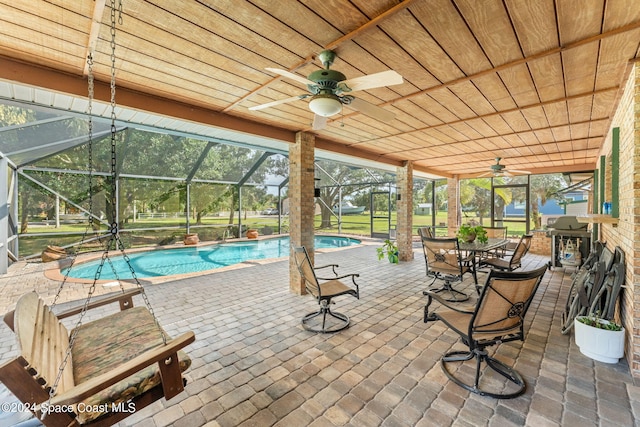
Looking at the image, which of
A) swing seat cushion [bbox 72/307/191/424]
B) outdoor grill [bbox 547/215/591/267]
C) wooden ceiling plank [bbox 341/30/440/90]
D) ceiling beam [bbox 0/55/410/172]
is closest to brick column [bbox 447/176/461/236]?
outdoor grill [bbox 547/215/591/267]

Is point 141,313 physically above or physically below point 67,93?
below

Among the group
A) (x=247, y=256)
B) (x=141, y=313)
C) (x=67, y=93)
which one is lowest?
(x=247, y=256)

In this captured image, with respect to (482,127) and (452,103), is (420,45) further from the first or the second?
(482,127)

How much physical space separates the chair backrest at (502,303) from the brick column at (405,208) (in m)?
5.06

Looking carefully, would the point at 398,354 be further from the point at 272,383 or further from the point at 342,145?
the point at 342,145

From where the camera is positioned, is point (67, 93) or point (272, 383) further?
point (67, 93)

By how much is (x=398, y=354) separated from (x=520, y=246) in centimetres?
358

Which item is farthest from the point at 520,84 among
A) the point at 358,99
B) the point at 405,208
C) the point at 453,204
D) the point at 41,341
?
the point at 453,204

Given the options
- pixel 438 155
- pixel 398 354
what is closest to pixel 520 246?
pixel 438 155

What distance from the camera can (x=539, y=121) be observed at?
4008 millimetres

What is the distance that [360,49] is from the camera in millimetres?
2184

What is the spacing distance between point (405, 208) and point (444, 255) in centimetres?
307

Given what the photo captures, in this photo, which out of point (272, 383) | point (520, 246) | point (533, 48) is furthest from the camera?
A: point (520, 246)

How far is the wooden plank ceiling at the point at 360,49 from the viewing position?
175 cm
